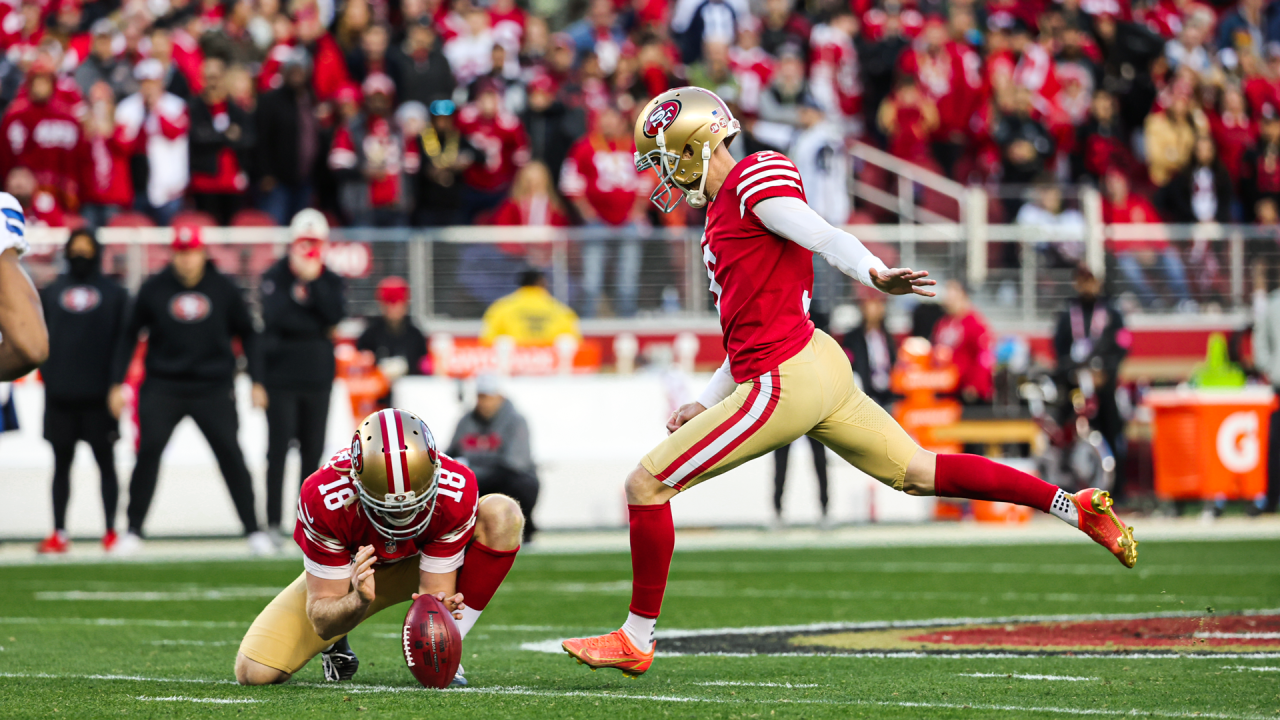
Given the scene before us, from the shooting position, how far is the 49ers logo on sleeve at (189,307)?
11.1 m

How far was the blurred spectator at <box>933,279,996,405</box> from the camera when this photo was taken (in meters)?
14.5

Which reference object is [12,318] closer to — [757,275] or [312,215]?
[757,275]

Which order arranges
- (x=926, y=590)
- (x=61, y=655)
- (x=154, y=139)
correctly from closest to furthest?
(x=61, y=655) → (x=926, y=590) → (x=154, y=139)

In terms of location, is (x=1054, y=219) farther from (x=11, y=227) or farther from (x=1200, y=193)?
(x=11, y=227)

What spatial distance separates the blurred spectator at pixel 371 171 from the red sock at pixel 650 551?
33.4ft

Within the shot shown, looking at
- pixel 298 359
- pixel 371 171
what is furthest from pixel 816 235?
pixel 371 171

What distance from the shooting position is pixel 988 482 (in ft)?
17.9

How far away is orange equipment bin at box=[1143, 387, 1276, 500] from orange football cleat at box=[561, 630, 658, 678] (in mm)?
10052

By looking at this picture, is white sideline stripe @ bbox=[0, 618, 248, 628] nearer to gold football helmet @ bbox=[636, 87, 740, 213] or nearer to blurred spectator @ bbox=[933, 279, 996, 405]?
gold football helmet @ bbox=[636, 87, 740, 213]

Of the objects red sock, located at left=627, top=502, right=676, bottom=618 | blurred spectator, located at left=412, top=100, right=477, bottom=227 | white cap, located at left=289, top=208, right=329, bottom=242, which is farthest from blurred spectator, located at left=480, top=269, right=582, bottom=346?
red sock, located at left=627, top=502, right=676, bottom=618

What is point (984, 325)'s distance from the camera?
14.6 m

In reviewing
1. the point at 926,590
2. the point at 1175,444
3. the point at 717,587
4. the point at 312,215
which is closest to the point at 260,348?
the point at 312,215

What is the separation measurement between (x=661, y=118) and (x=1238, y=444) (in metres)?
10.2

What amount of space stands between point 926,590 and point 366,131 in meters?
8.13
